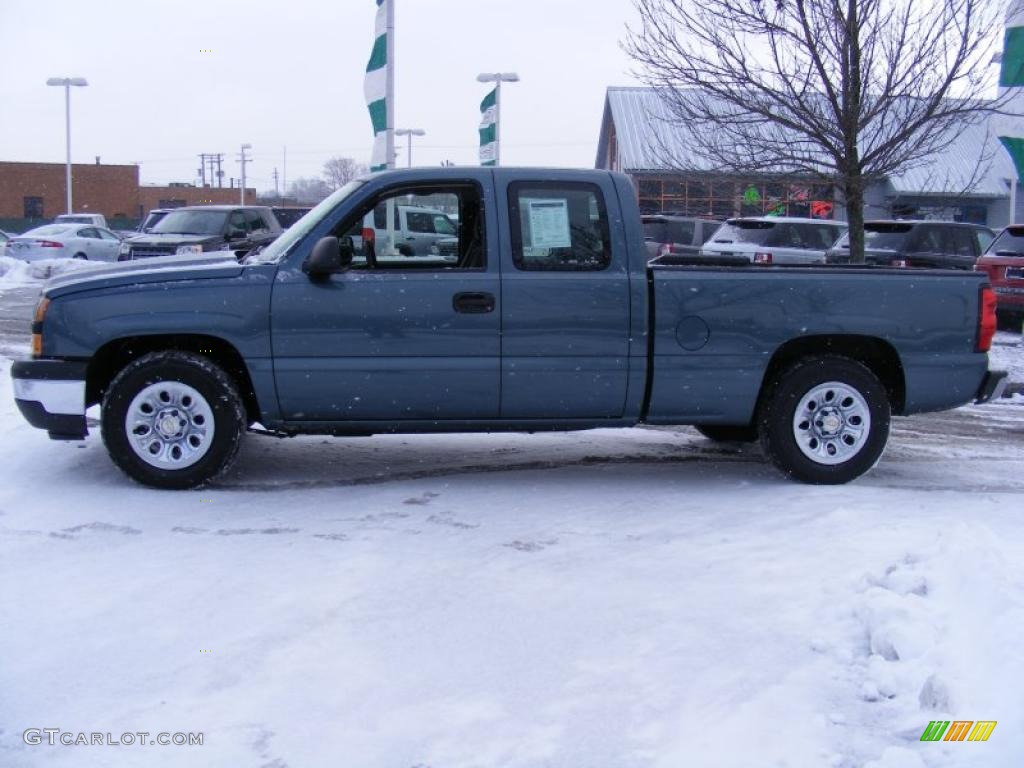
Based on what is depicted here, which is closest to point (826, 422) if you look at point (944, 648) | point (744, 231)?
point (944, 648)

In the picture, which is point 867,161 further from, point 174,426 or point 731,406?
point 174,426

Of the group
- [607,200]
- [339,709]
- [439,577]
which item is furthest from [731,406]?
[339,709]

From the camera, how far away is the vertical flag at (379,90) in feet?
48.0

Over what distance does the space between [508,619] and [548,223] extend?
2755 millimetres

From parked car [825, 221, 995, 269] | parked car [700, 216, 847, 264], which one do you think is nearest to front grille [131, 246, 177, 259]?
parked car [700, 216, 847, 264]

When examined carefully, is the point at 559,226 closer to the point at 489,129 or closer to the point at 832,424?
the point at 832,424

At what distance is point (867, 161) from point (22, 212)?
6417 centimetres

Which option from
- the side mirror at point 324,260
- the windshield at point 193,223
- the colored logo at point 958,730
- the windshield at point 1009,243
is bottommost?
the colored logo at point 958,730

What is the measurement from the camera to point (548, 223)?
21.1ft

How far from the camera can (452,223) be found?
21.1ft

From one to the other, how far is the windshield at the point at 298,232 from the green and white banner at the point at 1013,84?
6775 millimetres

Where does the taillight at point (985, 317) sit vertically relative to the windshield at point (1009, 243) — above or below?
below

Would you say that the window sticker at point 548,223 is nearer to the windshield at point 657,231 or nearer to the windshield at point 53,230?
the windshield at point 657,231

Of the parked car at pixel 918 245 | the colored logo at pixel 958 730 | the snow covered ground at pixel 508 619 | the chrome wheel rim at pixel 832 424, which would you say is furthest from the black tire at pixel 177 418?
the parked car at pixel 918 245
